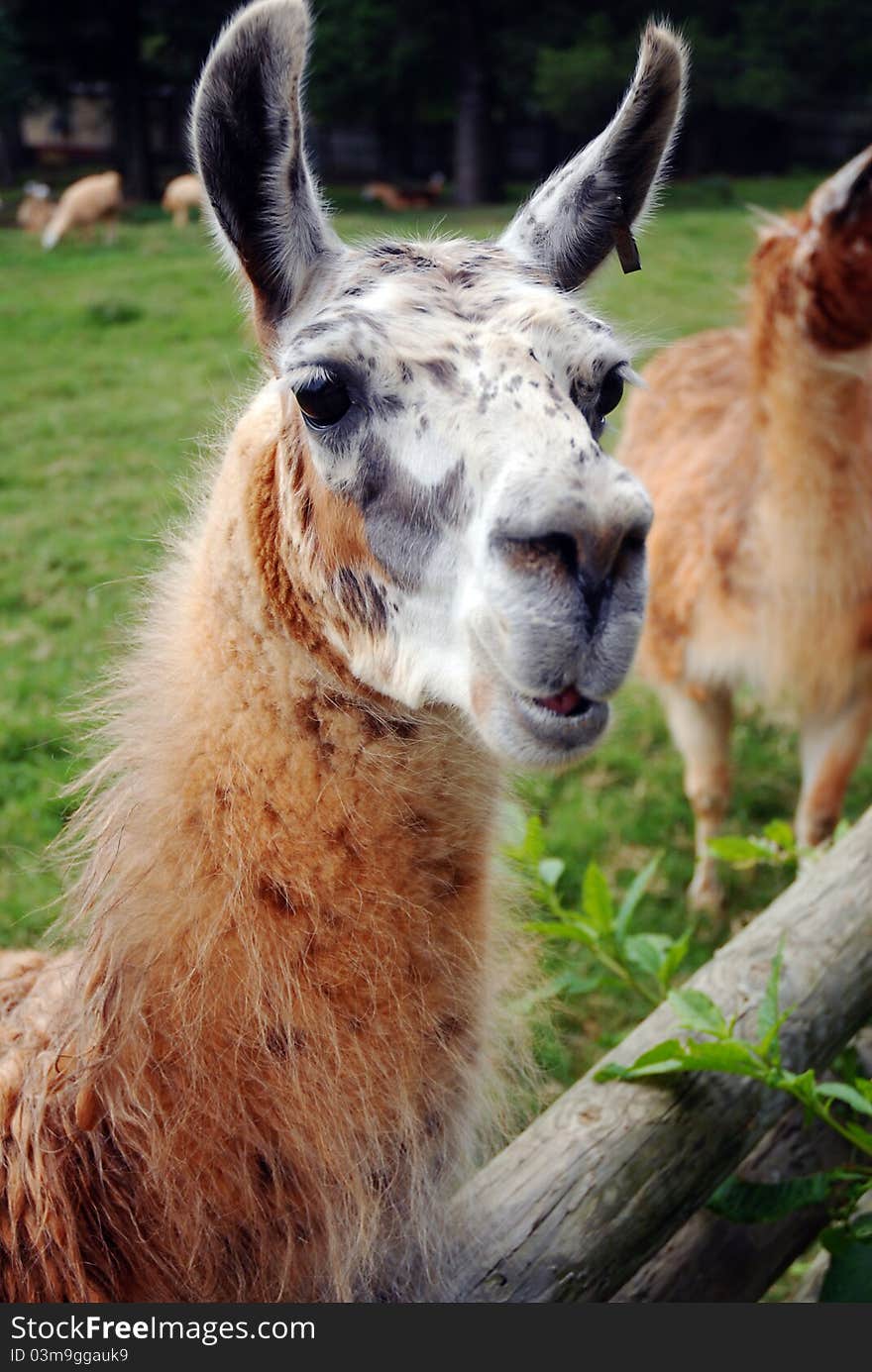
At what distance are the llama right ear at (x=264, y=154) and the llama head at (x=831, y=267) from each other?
2.20 meters

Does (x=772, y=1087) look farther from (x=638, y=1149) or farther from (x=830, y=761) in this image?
(x=830, y=761)

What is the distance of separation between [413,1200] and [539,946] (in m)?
0.73

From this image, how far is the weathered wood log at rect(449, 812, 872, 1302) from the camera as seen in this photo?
190 centimetres

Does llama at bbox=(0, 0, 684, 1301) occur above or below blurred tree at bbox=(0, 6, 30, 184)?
above

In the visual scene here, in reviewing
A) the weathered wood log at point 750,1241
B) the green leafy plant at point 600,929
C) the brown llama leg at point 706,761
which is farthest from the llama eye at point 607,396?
the brown llama leg at point 706,761

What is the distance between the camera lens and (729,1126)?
7.04ft

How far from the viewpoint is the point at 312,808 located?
1.80 meters

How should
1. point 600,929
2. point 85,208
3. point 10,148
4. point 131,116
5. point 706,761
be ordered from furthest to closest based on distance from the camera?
point 10,148 < point 131,116 < point 85,208 < point 706,761 < point 600,929

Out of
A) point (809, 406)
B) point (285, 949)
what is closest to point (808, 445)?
point (809, 406)

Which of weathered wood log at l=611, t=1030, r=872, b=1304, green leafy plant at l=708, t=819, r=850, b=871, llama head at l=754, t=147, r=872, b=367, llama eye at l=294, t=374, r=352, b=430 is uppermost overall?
llama eye at l=294, t=374, r=352, b=430

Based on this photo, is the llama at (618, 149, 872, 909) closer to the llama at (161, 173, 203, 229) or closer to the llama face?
the llama face

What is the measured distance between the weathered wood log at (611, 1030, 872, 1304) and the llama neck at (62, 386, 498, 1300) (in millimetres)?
Result: 663

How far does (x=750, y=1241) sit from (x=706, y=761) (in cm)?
229

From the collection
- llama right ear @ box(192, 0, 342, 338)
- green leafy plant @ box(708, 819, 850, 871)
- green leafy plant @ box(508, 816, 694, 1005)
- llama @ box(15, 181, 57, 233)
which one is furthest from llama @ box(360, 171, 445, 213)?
llama right ear @ box(192, 0, 342, 338)
